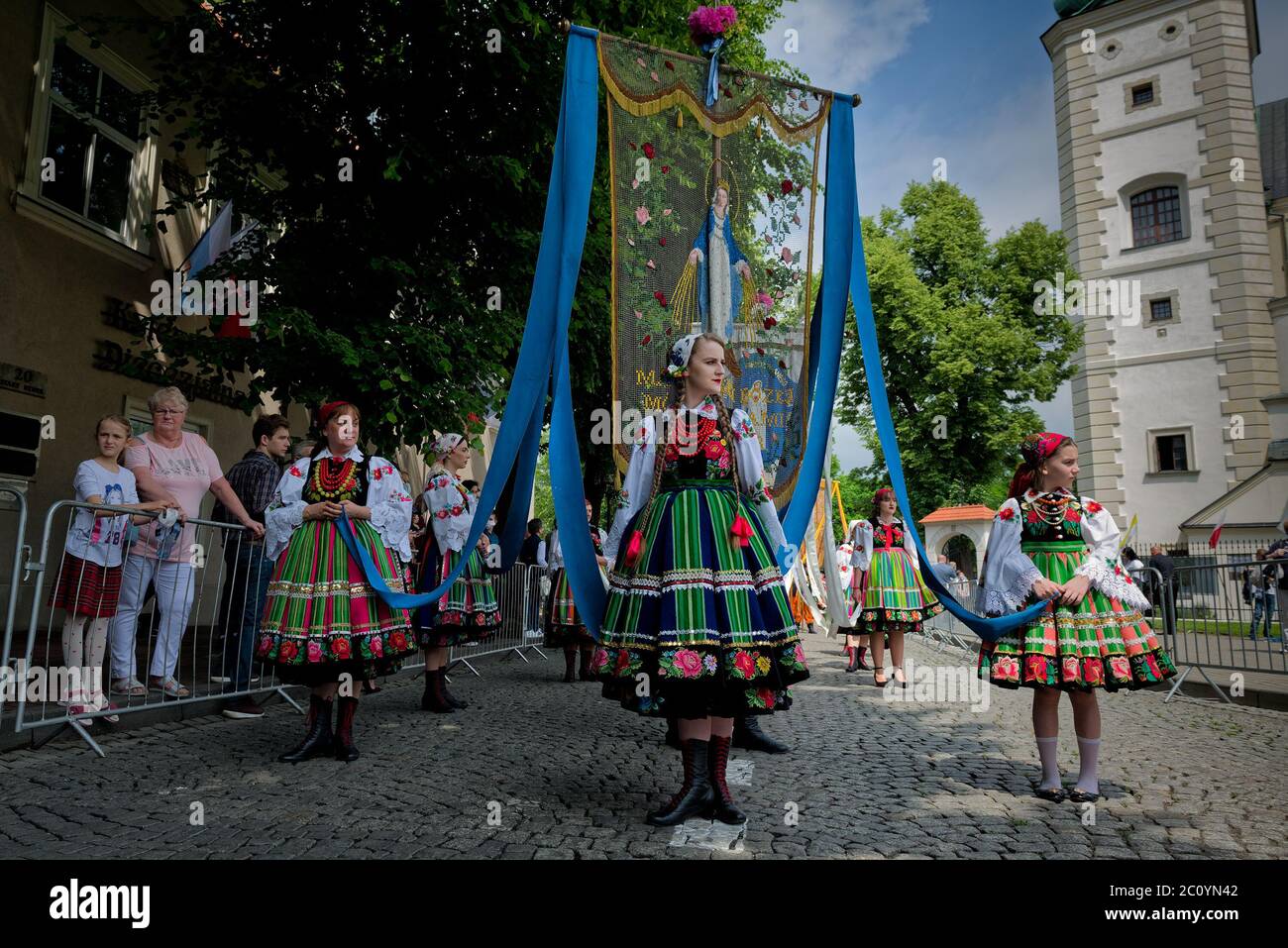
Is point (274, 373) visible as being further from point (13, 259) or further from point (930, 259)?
point (930, 259)

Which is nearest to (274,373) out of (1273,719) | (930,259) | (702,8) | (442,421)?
(442,421)

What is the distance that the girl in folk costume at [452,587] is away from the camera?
22.4 ft

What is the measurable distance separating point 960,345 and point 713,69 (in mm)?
25559

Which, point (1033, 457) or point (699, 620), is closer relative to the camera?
point (699, 620)

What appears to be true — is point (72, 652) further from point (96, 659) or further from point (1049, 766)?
point (1049, 766)

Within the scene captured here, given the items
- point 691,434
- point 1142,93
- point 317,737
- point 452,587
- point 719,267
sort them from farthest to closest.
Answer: point 1142,93, point 452,587, point 719,267, point 317,737, point 691,434

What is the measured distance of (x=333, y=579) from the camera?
484cm

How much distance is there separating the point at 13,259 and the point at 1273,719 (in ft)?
46.2

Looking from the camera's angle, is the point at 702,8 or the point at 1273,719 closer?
the point at 702,8

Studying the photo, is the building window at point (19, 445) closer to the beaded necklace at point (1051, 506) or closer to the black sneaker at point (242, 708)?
the black sneaker at point (242, 708)

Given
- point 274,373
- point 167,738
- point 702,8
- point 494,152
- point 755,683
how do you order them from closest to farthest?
point 755,683, point 702,8, point 167,738, point 274,373, point 494,152

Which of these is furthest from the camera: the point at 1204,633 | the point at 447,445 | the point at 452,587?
the point at 1204,633

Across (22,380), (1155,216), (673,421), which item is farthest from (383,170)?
(1155,216)

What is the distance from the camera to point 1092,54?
28422 mm
